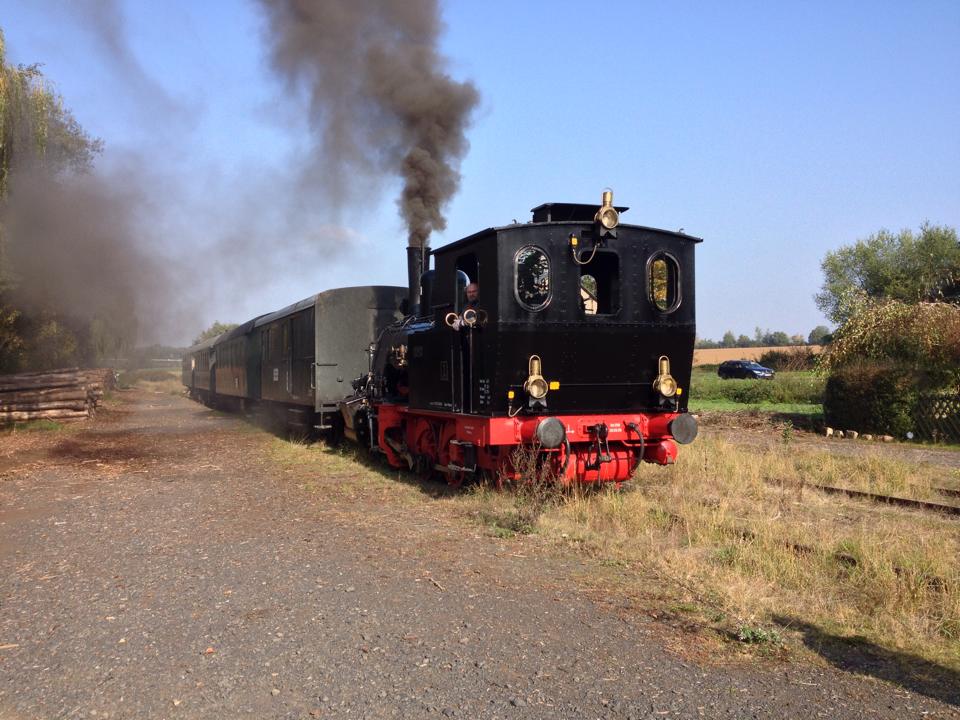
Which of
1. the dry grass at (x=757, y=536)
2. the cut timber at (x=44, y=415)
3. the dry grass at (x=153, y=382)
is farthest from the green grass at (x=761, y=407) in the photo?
the dry grass at (x=153, y=382)

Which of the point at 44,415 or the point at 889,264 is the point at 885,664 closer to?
the point at 44,415

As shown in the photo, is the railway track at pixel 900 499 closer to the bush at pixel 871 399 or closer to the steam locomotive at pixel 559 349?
the steam locomotive at pixel 559 349

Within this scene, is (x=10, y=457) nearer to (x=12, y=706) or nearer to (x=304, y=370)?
(x=304, y=370)

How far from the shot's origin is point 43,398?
20328 mm

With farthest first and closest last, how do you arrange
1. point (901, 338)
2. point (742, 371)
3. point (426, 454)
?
point (742, 371), point (901, 338), point (426, 454)

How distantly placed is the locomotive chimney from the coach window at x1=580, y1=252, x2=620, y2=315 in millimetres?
4020

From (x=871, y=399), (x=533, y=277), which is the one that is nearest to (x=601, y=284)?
(x=533, y=277)

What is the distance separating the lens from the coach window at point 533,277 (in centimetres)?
742

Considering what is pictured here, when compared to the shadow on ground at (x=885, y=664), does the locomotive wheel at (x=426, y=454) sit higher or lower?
higher

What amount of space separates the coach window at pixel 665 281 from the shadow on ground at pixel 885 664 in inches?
172

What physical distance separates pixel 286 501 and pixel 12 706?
506 centimetres

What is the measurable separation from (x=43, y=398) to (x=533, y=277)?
60.1 ft

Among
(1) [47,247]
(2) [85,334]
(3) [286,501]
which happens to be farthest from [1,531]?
(2) [85,334]

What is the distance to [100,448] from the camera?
14641 millimetres
